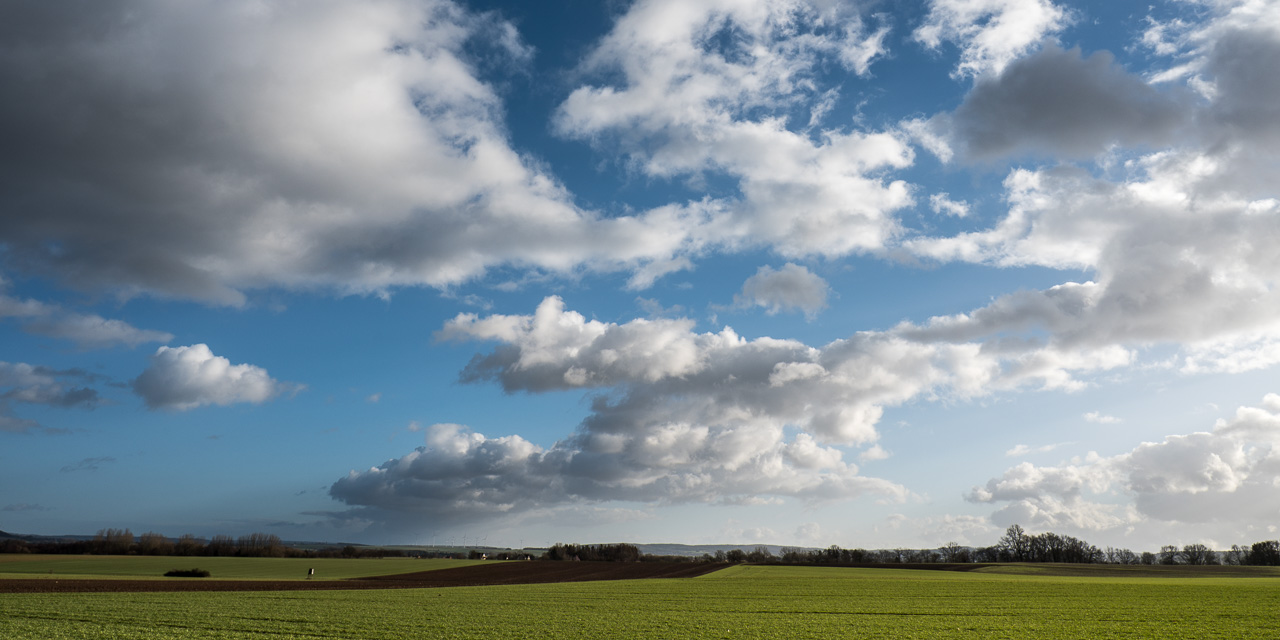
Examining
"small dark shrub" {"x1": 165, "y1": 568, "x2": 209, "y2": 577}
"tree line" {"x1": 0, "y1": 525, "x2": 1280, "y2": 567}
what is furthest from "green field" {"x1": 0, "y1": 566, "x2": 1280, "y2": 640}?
"tree line" {"x1": 0, "y1": 525, "x2": 1280, "y2": 567}

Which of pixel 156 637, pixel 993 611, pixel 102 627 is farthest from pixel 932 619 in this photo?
pixel 102 627

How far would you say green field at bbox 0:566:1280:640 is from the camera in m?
28.6

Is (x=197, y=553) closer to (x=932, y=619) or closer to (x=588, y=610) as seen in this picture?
(x=588, y=610)

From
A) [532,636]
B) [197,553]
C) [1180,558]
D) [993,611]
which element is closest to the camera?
[532,636]

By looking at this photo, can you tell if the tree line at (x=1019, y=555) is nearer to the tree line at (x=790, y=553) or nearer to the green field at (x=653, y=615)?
the tree line at (x=790, y=553)

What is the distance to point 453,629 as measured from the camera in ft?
97.2

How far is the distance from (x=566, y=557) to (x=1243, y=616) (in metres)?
162

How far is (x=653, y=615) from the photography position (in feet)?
122

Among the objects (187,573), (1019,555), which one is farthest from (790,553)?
(187,573)

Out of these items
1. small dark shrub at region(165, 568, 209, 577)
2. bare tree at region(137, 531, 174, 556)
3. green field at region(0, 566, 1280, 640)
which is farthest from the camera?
bare tree at region(137, 531, 174, 556)

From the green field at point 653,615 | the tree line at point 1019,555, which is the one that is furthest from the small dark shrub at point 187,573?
the tree line at point 1019,555

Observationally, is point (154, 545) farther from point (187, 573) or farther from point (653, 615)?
point (653, 615)

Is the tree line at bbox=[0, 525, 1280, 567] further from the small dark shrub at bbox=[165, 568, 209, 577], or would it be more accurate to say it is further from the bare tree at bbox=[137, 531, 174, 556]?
the small dark shrub at bbox=[165, 568, 209, 577]

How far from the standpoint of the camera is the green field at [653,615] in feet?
93.7
